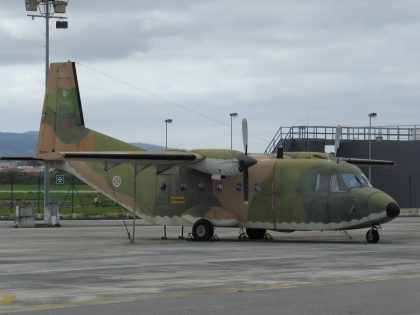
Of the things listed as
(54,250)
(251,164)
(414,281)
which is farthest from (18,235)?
(414,281)

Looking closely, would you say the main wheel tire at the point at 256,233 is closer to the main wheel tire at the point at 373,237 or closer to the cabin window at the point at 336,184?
the cabin window at the point at 336,184

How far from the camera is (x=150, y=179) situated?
31.9 meters

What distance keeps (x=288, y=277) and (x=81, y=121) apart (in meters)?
19.9

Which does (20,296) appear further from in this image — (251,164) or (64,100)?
(64,100)

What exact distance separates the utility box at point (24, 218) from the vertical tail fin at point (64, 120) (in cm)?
644

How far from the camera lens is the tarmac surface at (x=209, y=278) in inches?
482

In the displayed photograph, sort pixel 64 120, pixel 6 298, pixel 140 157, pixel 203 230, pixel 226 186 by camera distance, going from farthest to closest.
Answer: pixel 64 120 → pixel 226 186 → pixel 203 230 → pixel 140 157 → pixel 6 298

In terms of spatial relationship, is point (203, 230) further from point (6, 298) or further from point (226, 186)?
point (6, 298)

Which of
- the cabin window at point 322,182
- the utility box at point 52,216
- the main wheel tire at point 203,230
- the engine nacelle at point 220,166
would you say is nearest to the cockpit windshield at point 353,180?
the cabin window at point 322,182

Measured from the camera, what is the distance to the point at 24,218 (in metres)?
40.0

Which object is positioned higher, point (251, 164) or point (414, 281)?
point (251, 164)

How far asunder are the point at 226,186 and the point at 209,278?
14.0 m

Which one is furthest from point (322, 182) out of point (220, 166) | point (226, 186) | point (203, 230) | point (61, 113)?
point (61, 113)

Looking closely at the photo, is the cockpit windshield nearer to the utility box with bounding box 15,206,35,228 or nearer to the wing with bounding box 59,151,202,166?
the wing with bounding box 59,151,202,166
